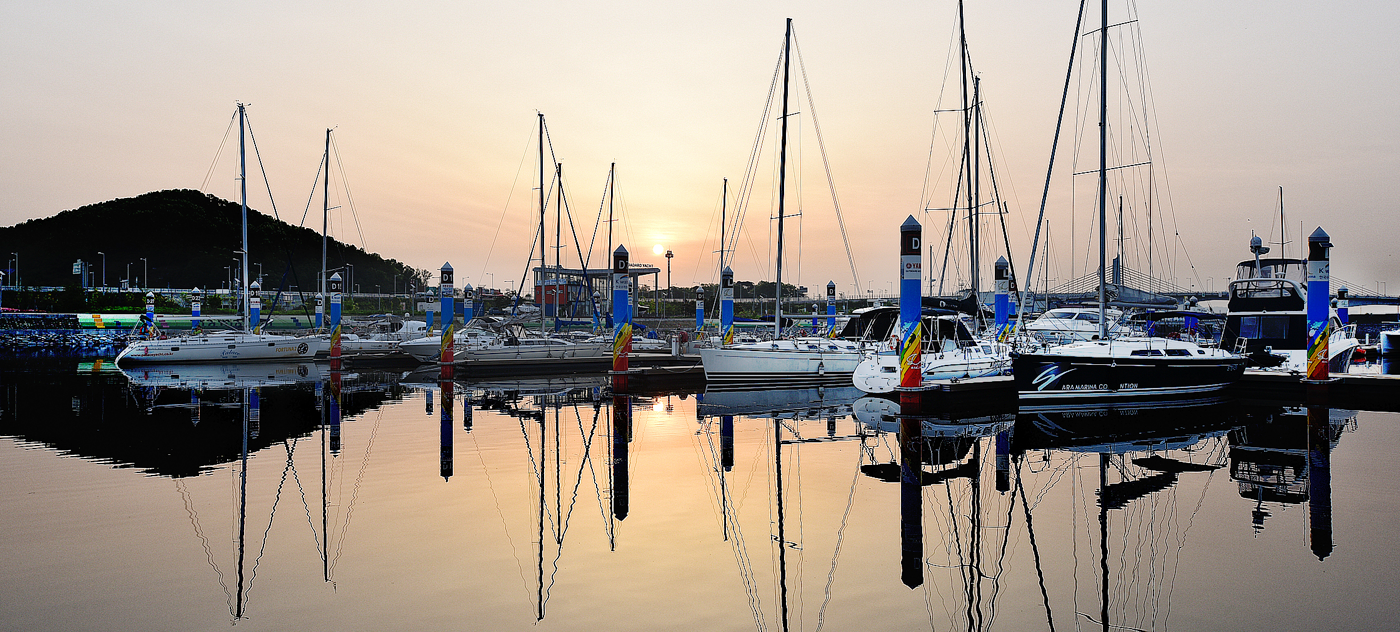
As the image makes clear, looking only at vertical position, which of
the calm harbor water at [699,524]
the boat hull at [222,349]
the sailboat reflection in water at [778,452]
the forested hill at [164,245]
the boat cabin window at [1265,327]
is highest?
the forested hill at [164,245]

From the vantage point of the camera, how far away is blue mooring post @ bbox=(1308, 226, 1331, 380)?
73.9 feet

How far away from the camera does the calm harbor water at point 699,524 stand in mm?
6531

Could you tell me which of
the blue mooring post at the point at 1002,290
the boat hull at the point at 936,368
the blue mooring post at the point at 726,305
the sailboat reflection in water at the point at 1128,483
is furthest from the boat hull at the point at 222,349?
the sailboat reflection in water at the point at 1128,483

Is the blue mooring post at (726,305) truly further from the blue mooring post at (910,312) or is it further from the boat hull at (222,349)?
the boat hull at (222,349)

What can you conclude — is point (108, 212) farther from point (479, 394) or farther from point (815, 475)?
point (815, 475)

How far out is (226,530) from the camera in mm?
8828

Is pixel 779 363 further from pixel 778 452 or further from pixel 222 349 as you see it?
pixel 222 349

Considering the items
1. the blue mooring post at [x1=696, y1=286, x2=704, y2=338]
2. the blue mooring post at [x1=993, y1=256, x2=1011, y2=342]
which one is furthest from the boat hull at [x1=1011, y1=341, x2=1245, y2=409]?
Result: the blue mooring post at [x1=696, y1=286, x2=704, y2=338]

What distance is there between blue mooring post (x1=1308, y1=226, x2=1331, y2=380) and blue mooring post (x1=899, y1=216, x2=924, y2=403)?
12.3m

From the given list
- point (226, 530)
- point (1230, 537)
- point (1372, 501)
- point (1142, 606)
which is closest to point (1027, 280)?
point (1372, 501)

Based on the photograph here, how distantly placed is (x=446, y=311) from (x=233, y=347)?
13.1m

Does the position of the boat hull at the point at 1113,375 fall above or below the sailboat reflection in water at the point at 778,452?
above

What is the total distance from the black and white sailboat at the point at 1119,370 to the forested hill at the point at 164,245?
144m

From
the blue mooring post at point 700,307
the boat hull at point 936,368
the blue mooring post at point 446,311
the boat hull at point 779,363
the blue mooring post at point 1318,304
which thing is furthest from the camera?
the blue mooring post at point 700,307
